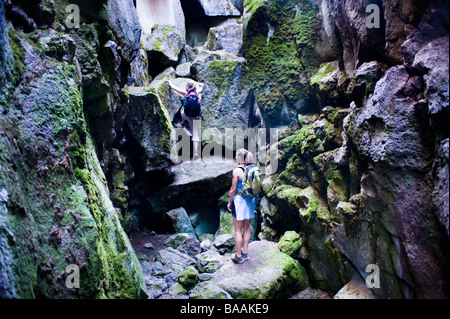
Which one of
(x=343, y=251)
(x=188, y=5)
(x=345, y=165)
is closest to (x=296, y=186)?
(x=345, y=165)

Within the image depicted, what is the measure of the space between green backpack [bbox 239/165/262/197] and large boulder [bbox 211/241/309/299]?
1.77m

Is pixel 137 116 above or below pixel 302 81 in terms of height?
below

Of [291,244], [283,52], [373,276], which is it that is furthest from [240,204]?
[283,52]

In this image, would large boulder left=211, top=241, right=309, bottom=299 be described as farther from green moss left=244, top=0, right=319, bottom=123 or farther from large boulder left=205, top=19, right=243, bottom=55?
large boulder left=205, top=19, right=243, bottom=55

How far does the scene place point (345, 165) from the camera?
20.1 feet

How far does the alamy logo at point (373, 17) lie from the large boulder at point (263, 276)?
5451 millimetres

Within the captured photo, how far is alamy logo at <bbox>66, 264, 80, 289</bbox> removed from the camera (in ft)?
12.1

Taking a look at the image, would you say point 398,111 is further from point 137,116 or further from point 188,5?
point 188,5

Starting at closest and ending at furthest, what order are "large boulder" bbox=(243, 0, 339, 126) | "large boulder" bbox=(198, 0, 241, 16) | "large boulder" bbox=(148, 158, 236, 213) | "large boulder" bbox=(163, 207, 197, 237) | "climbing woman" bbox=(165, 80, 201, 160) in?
"large boulder" bbox=(243, 0, 339, 126)
"climbing woman" bbox=(165, 80, 201, 160)
"large boulder" bbox=(163, 207, 197, 237)
"large boulder" bbox=(148, 158, 236, 213)
"large boulder" bbox=(198, 0, 241, 16)

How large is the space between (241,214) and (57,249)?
390 cm

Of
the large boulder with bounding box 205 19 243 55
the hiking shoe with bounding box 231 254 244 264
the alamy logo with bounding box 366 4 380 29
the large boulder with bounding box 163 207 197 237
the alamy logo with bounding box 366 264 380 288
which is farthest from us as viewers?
the large boulder with bounding box 205 19 243 55

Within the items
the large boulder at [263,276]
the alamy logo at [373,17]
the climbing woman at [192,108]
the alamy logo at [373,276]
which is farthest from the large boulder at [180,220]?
the alamy logo at [373,17]

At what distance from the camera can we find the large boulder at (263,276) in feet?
19.2

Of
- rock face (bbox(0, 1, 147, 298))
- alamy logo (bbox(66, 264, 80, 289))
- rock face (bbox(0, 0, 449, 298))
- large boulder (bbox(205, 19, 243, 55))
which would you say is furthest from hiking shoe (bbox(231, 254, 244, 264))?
large boulder (bbox(205, 19, 243, 55))
